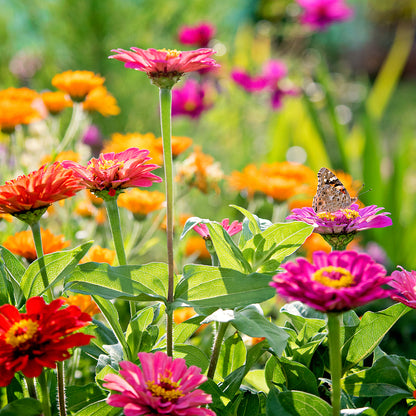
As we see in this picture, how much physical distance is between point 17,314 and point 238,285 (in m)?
0.17

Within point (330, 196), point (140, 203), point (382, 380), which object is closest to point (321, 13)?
point (140, 203)

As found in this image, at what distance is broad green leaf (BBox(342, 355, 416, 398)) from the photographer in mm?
456

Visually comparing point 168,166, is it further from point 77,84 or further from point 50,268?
point 77,84

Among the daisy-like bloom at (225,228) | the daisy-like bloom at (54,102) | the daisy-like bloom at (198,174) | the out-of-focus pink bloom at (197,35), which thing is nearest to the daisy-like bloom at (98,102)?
the daisy-like bloom at (54,102)

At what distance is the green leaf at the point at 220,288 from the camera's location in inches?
17.4

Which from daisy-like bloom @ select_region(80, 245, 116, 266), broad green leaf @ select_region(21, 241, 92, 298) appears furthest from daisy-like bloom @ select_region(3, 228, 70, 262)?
broad green leaf @ select_region(21, 241, 92, 298)

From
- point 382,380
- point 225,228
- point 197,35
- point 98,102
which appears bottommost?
point 382,380

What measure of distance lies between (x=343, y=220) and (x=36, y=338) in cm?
28

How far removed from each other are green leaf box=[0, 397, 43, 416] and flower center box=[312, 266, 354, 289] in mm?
228

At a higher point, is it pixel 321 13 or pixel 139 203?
pixel 321 13

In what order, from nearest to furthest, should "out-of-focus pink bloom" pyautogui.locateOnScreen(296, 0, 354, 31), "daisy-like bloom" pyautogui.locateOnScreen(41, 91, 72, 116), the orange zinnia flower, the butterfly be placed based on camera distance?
the butterfly
the orange zinnia flower
"daisy-like bloom" pyautogui.locateOnScreen(41, 91, 72, 116)
"out-of-focus pink bloom" pyautogui.locateOnScreen(296, 0, 354, 31)

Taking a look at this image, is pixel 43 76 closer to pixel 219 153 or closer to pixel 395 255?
pixel 219 153

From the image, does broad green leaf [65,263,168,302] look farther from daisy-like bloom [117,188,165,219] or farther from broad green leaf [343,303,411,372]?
daisy-like bloom [117,188,165,219]

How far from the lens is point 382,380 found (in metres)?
0.46
